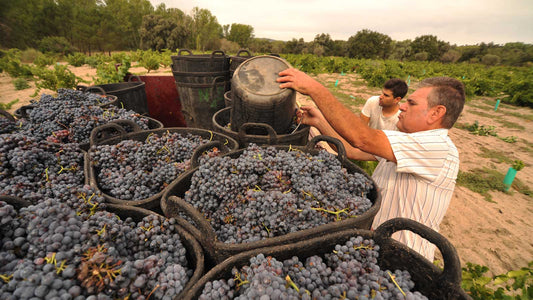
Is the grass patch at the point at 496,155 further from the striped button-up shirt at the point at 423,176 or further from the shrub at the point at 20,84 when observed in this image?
the shrub at the point at 20,84

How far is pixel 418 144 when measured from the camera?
1.74 metres

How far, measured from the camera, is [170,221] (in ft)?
3.97

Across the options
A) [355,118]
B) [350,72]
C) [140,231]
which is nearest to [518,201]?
[355,118]

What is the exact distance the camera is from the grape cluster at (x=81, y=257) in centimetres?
78

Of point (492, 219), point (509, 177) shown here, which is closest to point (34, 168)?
point (492, 219)

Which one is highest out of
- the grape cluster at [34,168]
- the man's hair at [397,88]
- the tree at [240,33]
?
the tree at [240,33]

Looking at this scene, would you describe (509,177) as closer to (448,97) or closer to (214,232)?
(448,97)

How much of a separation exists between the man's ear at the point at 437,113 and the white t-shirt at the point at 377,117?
85.7 inches

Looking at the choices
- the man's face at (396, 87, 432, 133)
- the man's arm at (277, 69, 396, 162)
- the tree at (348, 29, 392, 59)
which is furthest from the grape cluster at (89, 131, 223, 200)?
the tree at (348, 29, 392, 59)

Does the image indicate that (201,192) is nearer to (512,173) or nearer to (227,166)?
(227,166)

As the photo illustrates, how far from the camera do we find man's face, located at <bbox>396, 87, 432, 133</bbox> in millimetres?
1894

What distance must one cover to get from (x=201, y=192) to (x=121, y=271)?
0.66m

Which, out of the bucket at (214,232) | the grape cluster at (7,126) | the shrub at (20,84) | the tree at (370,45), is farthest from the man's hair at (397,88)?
the tree at (370,45)

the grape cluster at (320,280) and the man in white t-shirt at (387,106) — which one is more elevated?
the man in white t-shirt at (387,106)
